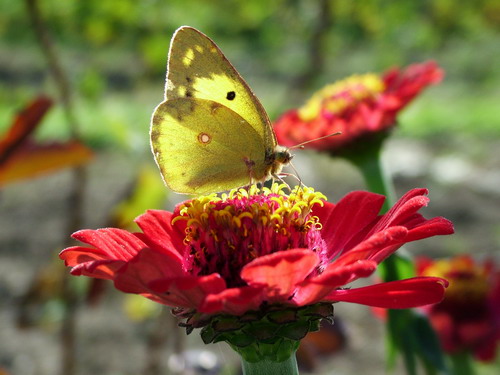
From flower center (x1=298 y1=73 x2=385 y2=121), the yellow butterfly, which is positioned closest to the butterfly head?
the yellow butterfly

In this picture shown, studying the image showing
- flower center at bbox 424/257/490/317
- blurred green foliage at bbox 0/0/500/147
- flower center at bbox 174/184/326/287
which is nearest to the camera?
flower center at bbox 174/184/326/287

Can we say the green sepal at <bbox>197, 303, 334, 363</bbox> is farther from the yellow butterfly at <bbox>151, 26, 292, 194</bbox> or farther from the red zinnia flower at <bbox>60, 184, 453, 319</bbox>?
the yellow butterfly at <bbox>151, 26, 292, 194</bbox>

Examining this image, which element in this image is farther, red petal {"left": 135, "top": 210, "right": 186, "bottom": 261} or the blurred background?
the blurred background

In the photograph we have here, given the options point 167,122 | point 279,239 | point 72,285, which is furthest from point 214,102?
point 72,285

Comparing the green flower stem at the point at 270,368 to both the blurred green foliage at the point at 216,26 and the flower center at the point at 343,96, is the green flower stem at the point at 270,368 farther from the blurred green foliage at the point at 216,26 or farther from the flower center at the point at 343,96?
the blurred green foliage at the point at 216,26

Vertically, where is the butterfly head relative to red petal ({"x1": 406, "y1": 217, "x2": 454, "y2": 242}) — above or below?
above

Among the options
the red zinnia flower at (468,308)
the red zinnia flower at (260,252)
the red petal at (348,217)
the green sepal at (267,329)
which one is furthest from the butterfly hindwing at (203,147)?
the red zinnia flower at (468,308)

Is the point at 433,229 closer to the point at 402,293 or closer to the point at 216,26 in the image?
the point at 402,293

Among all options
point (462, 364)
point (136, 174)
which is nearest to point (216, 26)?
point (136, 174)
